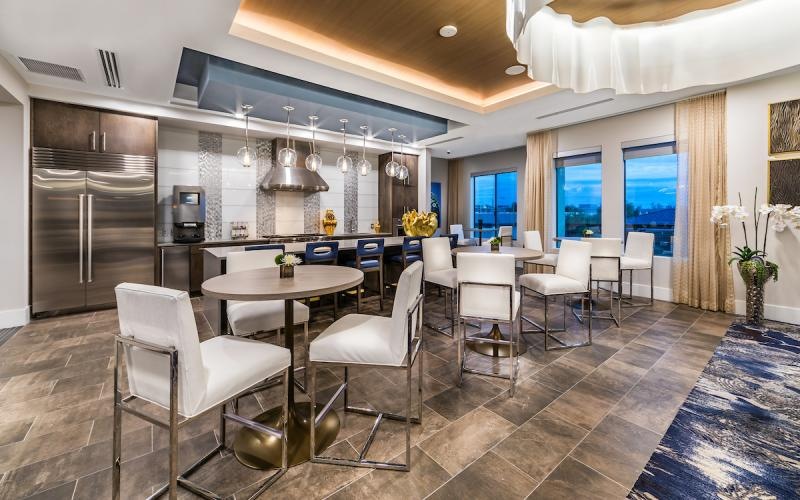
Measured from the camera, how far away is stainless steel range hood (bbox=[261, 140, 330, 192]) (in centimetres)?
580

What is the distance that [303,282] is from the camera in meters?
1.87

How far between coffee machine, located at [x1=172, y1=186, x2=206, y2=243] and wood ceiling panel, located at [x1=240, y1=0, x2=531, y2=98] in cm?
315

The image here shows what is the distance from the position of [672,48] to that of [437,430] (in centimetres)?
364

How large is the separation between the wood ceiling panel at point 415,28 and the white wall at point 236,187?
3.40 metres

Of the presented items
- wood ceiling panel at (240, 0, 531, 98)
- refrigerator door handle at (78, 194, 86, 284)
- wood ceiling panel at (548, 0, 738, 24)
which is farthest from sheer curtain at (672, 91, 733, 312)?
refrigerator door handle at (78, 194, 86, 284)

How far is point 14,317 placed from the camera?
3.80 meters

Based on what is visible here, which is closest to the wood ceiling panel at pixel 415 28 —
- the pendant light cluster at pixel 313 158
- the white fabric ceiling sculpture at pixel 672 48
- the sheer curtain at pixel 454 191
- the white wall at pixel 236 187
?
the white fabric ceiling sculpture at pixel 672 48

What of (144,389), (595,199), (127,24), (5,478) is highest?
(127,24)

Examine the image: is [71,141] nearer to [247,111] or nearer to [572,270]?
[247,111]

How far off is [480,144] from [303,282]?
639cm

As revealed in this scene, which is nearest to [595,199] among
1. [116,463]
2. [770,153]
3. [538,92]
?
[770,153]

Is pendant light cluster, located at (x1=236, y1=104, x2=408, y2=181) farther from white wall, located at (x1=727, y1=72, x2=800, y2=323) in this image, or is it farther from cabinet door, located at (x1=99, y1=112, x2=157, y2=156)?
white wall, located at (x1=727, y1=72, x2=800, y2=323)

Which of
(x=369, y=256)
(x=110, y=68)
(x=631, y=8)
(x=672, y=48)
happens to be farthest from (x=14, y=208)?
(x=672, y=48)

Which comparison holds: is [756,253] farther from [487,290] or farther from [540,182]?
[487,290]
